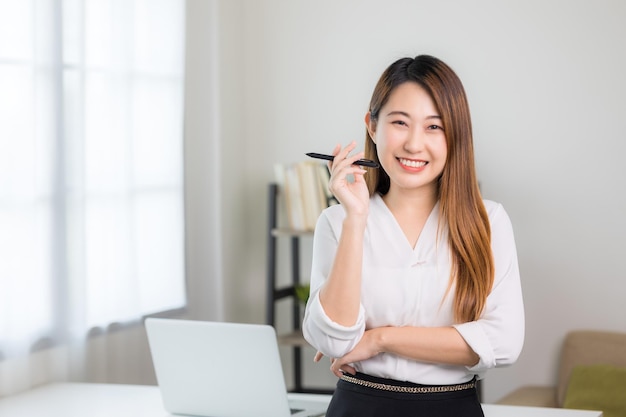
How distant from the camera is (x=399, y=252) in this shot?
5.05ft

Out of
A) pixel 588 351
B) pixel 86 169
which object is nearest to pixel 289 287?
pixel 86 169

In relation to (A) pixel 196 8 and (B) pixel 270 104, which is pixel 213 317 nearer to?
(B) pixel 270 104

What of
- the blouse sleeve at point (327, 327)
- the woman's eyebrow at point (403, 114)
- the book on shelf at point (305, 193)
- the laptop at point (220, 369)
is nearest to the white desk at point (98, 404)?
the laptop at point (220, 369)

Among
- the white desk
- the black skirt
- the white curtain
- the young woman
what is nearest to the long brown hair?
the young woman

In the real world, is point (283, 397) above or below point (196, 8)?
below

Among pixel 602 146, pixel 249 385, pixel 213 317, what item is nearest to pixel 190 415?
pixel 249 385

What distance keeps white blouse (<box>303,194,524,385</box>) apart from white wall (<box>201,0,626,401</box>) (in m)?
2.03

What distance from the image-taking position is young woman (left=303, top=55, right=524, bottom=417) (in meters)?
1.47

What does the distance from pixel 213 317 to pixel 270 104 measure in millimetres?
1047

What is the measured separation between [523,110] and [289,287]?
4.28ft

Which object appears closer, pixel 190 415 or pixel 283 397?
pixel 283 397

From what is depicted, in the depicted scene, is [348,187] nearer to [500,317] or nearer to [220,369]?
[500,317]

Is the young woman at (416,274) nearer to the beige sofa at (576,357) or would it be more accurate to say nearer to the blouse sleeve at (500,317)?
the blouse sleeve at (500,317)

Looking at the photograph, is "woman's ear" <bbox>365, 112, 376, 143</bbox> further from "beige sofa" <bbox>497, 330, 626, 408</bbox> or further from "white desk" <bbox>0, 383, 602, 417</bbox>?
"beige sofa" <bbox>497, 330, 626, 408</bbox>
